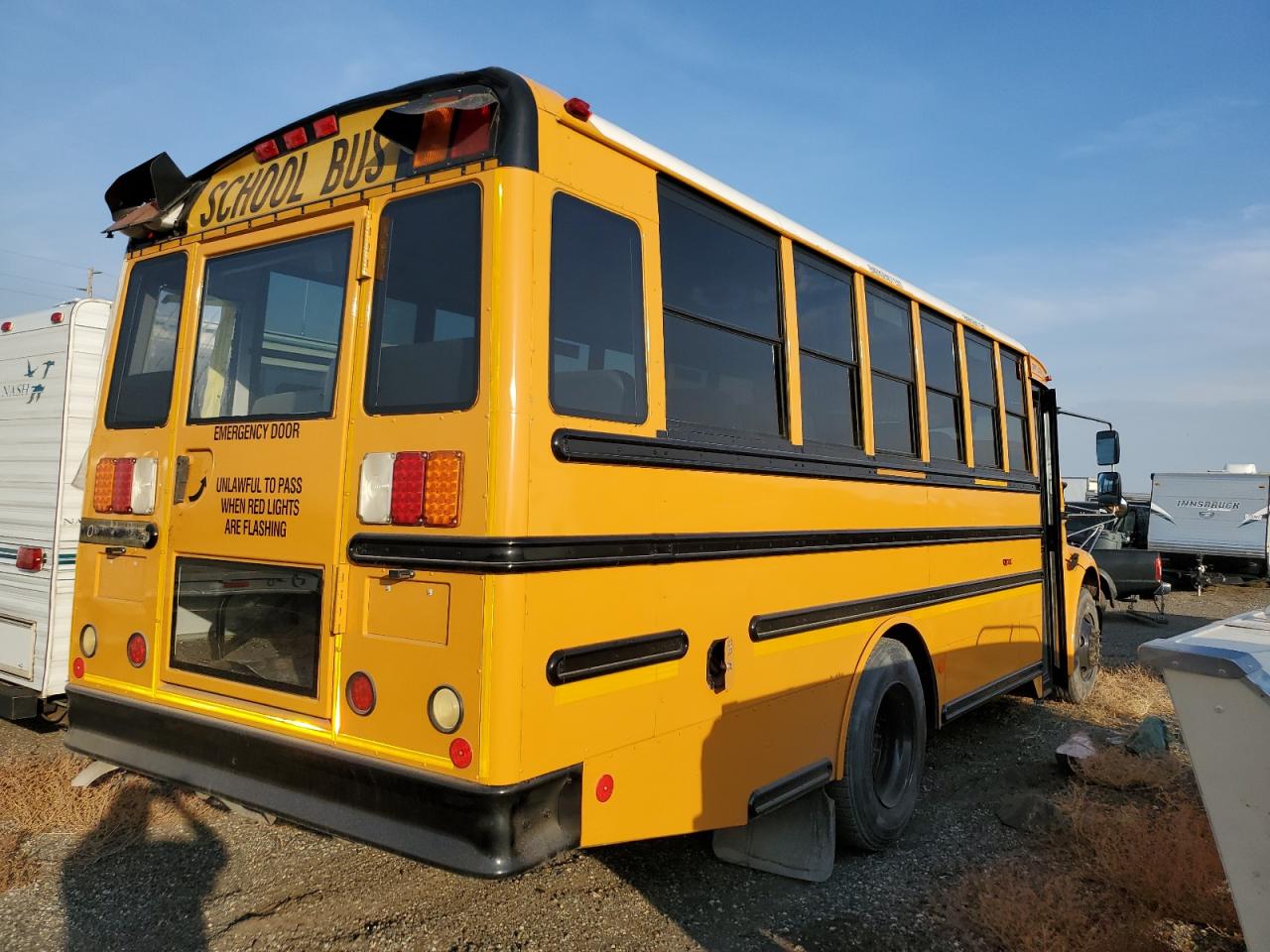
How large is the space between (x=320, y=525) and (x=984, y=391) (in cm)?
439

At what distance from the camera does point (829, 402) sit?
12.8 ft

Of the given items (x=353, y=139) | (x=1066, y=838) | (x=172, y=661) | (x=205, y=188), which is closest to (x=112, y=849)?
(x=172, y=661)

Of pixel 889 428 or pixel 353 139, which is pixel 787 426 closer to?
pixel 889 428

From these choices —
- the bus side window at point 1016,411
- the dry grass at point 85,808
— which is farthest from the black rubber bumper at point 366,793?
the bus side window at point 1016,411

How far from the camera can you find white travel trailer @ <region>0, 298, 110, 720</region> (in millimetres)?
5000

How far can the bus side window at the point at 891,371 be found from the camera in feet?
14.0

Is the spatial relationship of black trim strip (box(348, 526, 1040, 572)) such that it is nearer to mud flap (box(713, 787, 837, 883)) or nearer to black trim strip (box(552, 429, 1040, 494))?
black trim strip (box(552, 429, 1040, 494))

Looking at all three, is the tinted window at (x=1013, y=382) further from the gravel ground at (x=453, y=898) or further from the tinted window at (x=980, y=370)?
the gravel ground at (x=453, y=898)

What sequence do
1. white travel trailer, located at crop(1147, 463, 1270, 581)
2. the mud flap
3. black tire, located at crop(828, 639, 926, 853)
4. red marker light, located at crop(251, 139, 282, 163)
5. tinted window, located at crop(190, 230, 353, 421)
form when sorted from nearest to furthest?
tinted window, located at crop(190, 230, 353, 421) → red marker light, located at crop(251, 139, 282, 163) → the mud flap → black tire, located at crop(828, 639, 926, 853) → white travel trailer, located at crop(1147, 463, 1270, 581)

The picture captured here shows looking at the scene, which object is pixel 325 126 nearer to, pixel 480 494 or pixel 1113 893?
pixel 480 494

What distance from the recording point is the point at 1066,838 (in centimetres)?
405

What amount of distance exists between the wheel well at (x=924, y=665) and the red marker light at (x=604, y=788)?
2.20 m

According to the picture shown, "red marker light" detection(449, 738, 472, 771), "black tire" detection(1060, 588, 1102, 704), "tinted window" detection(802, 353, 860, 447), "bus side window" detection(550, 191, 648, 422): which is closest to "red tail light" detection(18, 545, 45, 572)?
"red marker light" detection(449, 738, 472, 771)

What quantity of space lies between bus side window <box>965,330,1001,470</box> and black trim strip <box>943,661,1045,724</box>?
1361 millimetres
